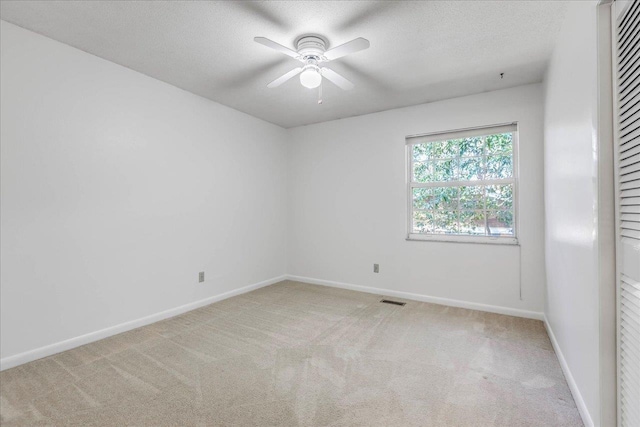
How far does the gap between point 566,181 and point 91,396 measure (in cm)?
346

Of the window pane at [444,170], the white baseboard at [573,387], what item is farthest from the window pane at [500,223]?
the white baseboard at [573,387]

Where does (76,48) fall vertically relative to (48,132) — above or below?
above

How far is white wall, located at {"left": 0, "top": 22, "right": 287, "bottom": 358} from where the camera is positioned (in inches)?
88.1

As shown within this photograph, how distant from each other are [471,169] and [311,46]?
8.03 feet

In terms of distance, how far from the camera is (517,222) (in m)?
3.34

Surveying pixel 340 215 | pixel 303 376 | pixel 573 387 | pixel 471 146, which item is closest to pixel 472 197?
pixel 471 146

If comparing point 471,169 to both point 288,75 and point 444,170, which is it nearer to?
point 444,170

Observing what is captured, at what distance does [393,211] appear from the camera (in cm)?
403

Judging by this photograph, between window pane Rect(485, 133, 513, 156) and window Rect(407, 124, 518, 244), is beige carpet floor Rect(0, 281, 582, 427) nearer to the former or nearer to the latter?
window Rect(407, 124, 518, 244)

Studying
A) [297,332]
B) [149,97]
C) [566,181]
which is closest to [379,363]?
[297,332]

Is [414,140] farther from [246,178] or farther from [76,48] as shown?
[76,48]

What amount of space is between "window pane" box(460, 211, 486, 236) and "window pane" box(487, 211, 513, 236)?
8 centimetres

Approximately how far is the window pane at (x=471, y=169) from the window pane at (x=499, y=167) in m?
0.08

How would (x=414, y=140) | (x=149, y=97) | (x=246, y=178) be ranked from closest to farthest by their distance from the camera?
(x=149, y=97)
(x=414, y=140)
(x=246, y=178)
